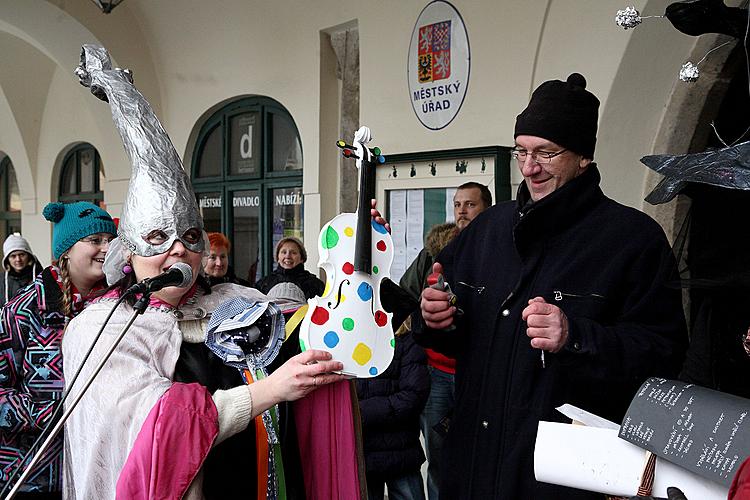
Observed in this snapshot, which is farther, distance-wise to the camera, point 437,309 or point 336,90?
point 336,90

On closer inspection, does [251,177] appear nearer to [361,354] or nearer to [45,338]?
[45,338]

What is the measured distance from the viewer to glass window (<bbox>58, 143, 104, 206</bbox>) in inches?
377

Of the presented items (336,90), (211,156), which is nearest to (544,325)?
(336,90)

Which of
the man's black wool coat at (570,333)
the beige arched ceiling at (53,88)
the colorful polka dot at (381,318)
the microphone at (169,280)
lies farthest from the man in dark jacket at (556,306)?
the beige arched ceiling at (53,88)

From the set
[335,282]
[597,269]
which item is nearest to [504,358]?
[597,269]

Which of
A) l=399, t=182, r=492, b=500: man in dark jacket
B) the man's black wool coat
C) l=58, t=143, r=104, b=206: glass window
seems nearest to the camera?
the man's black wool coat

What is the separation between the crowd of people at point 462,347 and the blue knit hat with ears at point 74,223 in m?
0.68

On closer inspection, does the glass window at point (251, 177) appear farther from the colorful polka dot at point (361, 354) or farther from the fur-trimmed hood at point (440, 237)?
the colorful polka dot at point (361, 354)

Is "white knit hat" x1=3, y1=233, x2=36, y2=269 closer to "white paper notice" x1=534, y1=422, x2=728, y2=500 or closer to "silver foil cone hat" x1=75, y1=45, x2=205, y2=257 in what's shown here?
"silver foil cone hat" x1=75, y1=45, x2=205, y2=257

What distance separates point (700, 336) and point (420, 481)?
Answer: 1.79 meters

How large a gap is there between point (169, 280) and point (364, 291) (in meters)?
0.47

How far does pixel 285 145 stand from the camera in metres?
6.56

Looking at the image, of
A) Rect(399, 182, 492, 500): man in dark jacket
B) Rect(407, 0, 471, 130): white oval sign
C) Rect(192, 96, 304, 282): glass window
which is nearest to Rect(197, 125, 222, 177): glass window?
Rect(192, 96, 304, 282): glass window

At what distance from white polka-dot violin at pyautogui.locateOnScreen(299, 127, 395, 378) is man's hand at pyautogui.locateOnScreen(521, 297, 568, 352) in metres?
0.39
